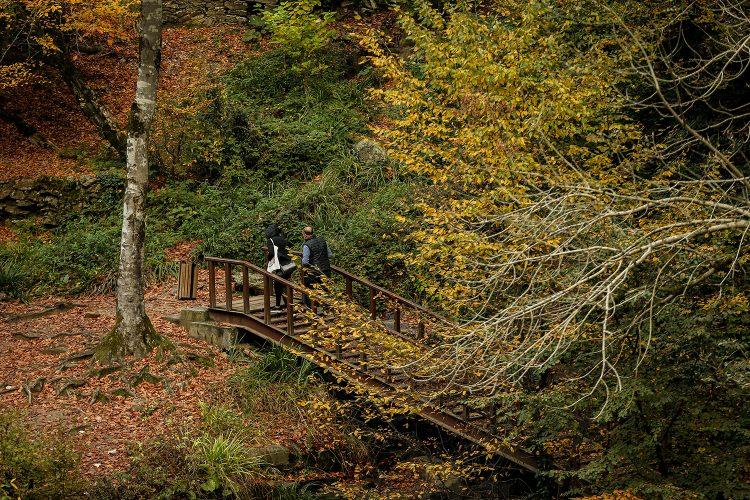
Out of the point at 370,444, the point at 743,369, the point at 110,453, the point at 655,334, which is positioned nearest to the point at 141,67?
the point at 110,453

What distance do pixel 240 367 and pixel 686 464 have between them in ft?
22.8

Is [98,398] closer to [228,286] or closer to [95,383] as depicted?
[95,383]

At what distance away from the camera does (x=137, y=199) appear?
11.9m

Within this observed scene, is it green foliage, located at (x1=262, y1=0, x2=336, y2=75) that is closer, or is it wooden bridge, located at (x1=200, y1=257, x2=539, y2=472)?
wooden bridge, located at (x1=200, y1=257, x2=539, y2=472)

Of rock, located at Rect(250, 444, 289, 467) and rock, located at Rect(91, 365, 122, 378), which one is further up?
rock, located at Rect(91, 365, 122, 378)

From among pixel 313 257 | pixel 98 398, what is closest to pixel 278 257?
pixel 313 257

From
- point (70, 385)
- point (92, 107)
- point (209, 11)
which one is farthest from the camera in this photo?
point (209, 11)

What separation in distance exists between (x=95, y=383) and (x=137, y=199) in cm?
290

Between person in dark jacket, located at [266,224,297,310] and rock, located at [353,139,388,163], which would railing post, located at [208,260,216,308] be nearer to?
person in dark jacket, located at [266,224,297,310]

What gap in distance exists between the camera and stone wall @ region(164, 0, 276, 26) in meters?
25.5

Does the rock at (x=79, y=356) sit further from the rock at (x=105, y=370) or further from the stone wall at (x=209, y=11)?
the stone wall at (x=209, y=11)

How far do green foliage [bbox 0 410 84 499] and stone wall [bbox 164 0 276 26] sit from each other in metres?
19.3

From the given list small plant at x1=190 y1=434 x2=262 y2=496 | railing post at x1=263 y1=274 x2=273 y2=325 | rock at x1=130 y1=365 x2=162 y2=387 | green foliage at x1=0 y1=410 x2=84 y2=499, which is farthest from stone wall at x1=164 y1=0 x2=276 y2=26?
green foliage at x1=0 y1=410 x2=84 y2=499

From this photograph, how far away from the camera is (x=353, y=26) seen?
24.2m
